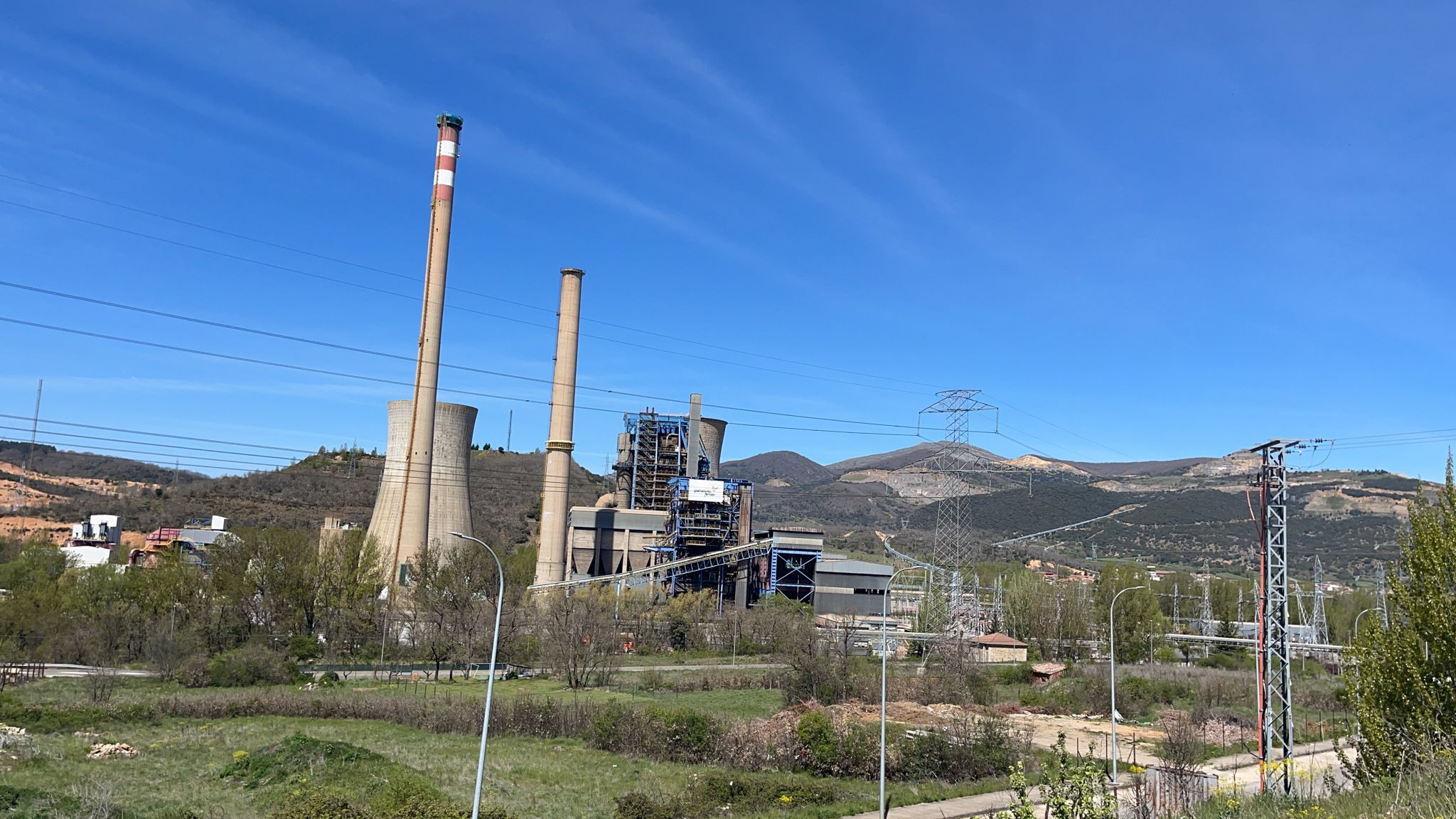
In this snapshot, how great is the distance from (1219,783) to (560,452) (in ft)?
192

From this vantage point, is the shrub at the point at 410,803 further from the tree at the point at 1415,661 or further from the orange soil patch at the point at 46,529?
the orange soil patch at the point at 46,529

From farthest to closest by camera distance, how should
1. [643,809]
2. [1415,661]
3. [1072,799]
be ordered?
[643,809], [1415,661], [1072,799]

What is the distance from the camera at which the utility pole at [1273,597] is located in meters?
23.7

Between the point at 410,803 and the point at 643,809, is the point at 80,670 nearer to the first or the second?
the point at 410,803

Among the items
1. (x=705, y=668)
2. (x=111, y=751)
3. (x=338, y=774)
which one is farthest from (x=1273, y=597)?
(x=705, y=668)

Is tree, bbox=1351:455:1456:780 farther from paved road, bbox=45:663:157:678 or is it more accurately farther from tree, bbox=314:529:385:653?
tree, bbox=314:529:385:653

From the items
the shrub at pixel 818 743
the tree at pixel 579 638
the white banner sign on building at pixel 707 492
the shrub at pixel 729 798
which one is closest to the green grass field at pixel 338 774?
the shrub at pixel 729 798

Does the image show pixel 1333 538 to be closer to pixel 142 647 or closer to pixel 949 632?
pixel 949 632

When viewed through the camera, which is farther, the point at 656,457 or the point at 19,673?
the point at 656,457

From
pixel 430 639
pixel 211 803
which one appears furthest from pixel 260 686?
pixel 211 803

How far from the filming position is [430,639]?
5531 cm

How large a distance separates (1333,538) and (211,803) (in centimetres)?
20329

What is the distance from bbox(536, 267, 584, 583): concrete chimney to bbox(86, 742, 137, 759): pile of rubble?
47.0 metres

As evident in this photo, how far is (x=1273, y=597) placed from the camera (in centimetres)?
2388
